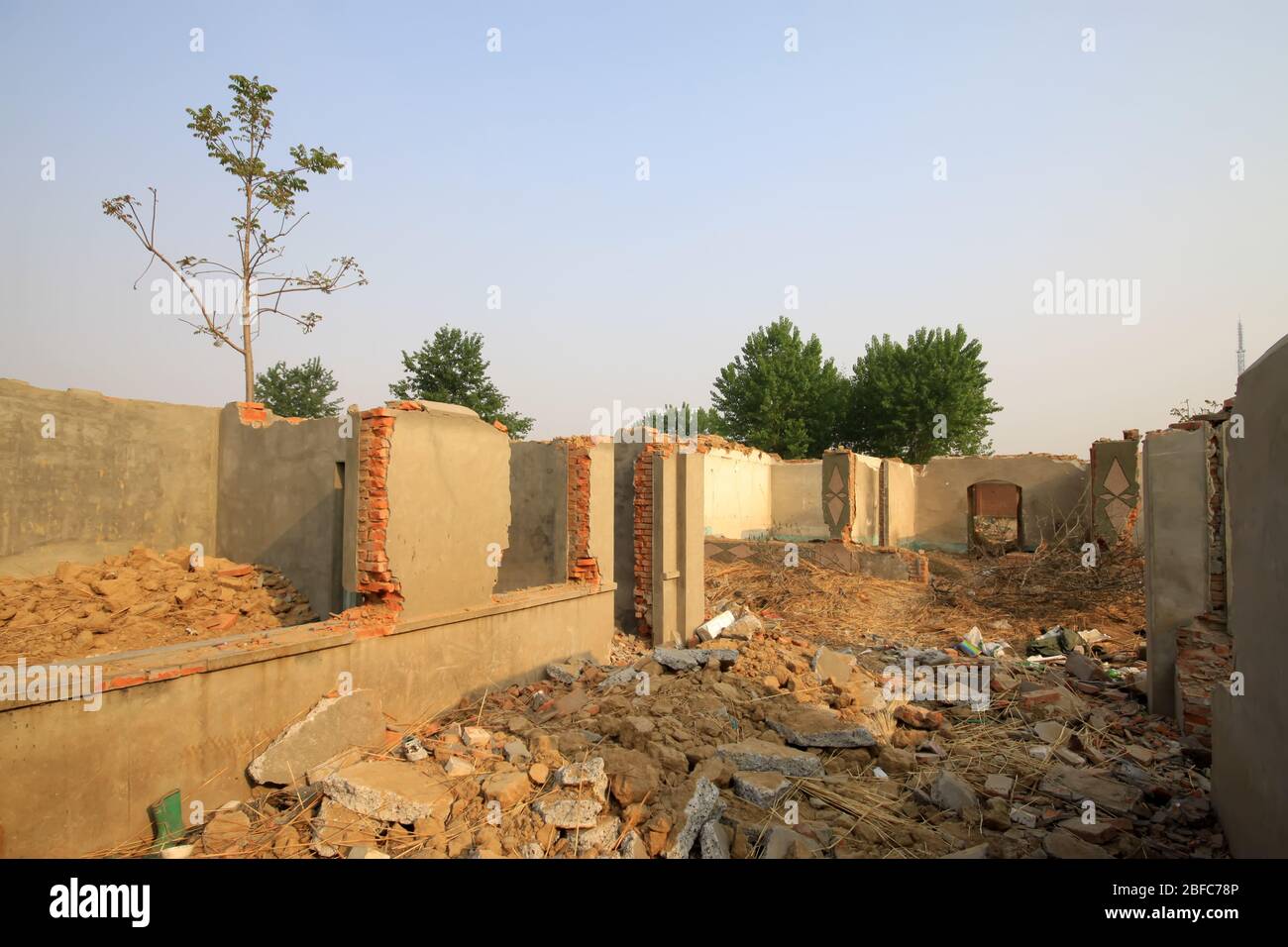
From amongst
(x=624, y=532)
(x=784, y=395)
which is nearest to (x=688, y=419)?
(x=784, y=395)

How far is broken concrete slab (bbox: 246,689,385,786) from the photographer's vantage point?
428 cm

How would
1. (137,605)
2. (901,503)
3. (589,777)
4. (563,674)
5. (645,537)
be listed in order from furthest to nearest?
(901,503)
(645,537)
(563,674)
(137,605)
(589,777)

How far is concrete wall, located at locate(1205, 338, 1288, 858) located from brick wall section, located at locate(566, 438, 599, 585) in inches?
241

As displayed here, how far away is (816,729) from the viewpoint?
4.98 metres

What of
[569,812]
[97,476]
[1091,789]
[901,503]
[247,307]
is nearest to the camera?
[569,812]

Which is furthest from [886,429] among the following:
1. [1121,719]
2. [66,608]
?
[66,608]

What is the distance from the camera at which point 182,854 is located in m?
3.58

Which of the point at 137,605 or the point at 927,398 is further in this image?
the point at 927,398

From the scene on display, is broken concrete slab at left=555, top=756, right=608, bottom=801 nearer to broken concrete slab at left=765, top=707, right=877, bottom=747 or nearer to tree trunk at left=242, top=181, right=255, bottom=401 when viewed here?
broken concrete slab at left=765, top=707, right=877, bottom=747

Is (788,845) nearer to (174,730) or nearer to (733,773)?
(733,773)

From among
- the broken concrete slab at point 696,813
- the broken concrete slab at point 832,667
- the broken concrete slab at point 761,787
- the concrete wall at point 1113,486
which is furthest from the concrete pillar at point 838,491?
the broken concrete slab at point 696,813

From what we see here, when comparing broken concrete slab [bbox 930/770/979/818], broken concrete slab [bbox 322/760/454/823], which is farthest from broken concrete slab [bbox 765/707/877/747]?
broken concrete slab [bbox 322/760/454/823]

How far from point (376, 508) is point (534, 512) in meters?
3.65

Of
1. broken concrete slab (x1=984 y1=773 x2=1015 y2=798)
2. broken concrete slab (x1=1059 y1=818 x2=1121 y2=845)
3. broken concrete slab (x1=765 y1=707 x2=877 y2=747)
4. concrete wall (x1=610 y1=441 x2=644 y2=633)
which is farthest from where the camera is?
concrete wall (x1=610 y1=441 x2=644 y2=633)
